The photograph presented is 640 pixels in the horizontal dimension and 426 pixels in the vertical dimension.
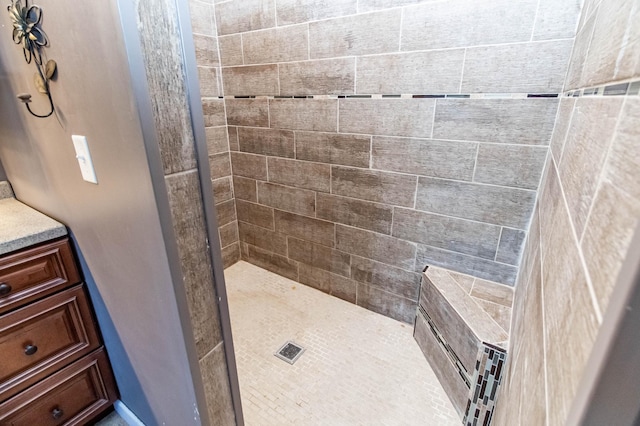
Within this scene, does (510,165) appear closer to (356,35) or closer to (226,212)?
(356,35)

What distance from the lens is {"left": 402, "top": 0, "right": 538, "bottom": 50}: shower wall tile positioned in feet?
4.09

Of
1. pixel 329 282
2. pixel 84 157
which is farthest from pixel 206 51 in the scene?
pixel 329 282

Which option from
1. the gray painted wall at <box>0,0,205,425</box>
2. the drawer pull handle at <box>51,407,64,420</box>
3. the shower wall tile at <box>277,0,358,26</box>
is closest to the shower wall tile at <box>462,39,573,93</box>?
the shower wall tile at <box>277,0,358,26</box>

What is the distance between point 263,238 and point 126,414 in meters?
1.39

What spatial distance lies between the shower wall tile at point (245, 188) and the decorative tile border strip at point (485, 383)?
1.81 meters

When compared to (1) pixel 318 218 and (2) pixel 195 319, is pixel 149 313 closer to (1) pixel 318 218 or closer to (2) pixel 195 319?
(2) pixel 195 319

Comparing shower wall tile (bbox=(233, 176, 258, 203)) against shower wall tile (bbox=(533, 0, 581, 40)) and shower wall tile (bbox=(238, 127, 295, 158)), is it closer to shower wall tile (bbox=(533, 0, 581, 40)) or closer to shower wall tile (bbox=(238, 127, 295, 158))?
shower wall tile (bbox=(238, 127, 295, 158))

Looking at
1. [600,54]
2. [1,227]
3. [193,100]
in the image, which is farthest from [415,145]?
[1,227]

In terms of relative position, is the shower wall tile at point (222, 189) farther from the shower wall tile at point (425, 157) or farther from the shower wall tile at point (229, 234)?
the shower wall tile at point (425, 157)

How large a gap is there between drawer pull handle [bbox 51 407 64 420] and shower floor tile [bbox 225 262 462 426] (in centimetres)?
73

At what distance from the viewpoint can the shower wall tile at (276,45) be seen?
181 centimetres

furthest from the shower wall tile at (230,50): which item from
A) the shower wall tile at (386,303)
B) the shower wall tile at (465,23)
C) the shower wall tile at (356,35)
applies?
the shower wall tile at (386,303)

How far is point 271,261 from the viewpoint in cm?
253

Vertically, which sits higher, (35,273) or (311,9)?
(311,9)
